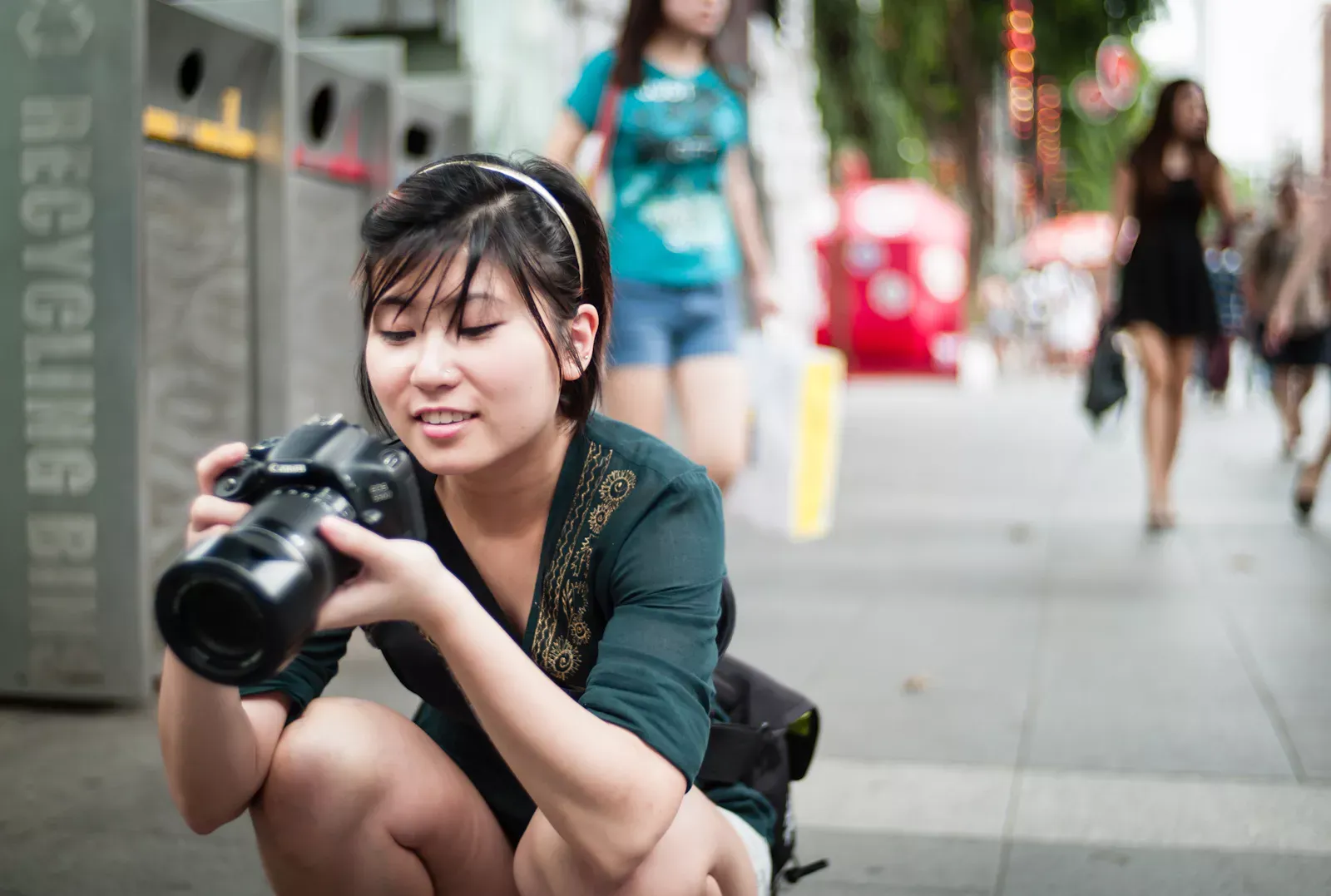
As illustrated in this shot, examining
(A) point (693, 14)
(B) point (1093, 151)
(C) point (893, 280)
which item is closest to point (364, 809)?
(A) point (693, 14)

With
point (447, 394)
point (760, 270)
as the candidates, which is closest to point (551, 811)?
point (447, 394)

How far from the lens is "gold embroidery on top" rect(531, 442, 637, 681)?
1928 mm

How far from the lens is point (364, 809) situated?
1.99 m

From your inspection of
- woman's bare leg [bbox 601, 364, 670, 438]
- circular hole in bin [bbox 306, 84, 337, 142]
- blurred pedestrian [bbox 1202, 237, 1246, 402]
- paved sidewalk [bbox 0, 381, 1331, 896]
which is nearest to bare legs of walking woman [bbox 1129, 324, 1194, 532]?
paved sidewalk [bbox 0, 381, 1331, 896]

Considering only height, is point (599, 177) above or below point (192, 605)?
above

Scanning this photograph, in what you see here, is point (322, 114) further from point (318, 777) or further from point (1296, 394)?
point (1296, 394)

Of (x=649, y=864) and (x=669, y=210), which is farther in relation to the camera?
(x=669, y=210)

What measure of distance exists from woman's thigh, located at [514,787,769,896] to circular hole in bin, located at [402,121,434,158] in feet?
15.3

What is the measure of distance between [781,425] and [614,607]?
15.3ft

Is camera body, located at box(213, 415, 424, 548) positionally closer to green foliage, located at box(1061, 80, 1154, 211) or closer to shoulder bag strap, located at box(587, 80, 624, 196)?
shoulder bag strap, located at box(587, 80, 624, 196)

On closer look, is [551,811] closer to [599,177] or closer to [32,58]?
[32,58]

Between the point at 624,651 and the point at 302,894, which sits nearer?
the point at 624,651

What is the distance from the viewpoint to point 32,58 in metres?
3.83

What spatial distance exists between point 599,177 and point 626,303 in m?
0.36
